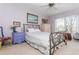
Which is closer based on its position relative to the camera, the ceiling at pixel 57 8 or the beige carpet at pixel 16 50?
the ceiling at pixel 57 8

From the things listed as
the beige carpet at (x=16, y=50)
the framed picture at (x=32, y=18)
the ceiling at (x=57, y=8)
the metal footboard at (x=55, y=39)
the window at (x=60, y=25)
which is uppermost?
the ceiling at (x=57, y=8)

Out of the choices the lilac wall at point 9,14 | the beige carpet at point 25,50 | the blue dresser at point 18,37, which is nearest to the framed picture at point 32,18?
the lilac wall at point 9,14

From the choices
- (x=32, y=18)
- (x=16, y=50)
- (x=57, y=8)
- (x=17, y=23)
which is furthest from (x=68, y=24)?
(x=16, y=50)

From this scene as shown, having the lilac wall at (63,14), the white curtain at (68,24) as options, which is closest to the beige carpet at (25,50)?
the white curtain at (68,24)

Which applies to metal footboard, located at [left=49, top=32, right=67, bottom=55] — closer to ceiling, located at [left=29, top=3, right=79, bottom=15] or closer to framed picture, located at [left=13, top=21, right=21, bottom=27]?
ceiling, located at [left=29, top=3, right=79, bottom=15]

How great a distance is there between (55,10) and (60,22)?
6.1 inches

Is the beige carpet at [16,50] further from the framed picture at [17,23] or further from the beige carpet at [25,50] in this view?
the framed picture at [17,23]

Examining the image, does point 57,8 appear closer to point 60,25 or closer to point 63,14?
point 63,14

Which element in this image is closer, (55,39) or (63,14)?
(63,14)

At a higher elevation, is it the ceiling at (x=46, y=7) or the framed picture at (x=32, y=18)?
the ceiling at (x=46, y=7)

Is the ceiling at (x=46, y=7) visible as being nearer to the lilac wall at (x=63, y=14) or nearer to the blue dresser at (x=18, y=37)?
the lilac wall at (x=63, y=14)

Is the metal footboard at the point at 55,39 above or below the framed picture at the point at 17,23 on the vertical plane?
below

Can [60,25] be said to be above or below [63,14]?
below
